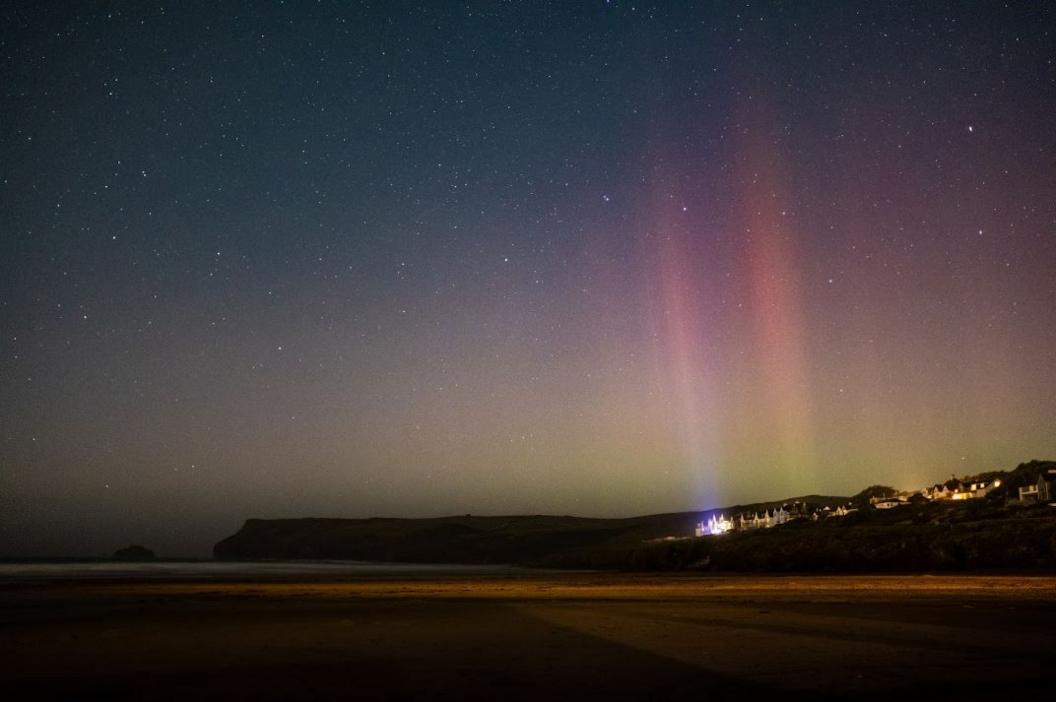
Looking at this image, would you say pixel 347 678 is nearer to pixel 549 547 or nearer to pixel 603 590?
pixel 603 590

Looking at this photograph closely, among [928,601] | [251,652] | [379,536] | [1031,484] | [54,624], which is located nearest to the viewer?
[251,652]

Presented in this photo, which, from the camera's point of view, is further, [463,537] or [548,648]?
[463,537]

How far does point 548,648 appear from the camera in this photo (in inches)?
569

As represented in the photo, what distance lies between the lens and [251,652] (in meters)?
14.4

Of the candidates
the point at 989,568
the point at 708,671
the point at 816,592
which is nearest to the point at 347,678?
the point at 708,671

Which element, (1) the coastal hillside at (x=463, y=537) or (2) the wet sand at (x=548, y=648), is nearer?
(2) the wet sand at (x=548, y=648)

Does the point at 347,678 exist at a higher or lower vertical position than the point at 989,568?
higher

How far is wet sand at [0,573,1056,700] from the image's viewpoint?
10.7 meters

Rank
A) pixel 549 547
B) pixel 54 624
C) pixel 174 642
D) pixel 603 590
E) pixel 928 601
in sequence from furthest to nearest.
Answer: pixel 549 547 → pixel 603 590 → pixel 928 601 → pixel 54 624 → pixel 174 642

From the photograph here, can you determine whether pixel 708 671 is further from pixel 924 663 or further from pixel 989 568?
pixel 989 568

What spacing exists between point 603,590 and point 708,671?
67.9 ft

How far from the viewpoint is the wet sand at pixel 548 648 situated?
1068 cm

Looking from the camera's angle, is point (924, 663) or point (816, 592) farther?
point (816, 592)

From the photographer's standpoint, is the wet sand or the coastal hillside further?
the coastal hillside
